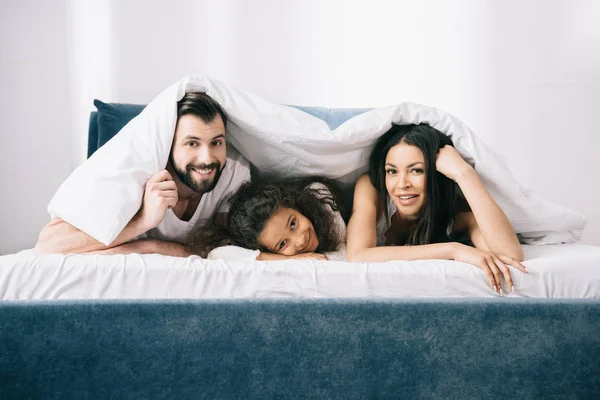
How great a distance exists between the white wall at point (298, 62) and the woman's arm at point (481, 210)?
101 cm

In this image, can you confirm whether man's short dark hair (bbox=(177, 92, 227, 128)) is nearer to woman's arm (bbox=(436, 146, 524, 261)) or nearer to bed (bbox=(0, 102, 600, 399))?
bed (bbox=(0, 102, 600, 399))

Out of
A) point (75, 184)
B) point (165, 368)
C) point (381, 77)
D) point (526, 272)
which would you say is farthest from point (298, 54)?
point (165, 368)

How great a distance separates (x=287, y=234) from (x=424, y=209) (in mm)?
353

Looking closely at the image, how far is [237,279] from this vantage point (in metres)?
1.12

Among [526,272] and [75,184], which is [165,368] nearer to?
[75,184]

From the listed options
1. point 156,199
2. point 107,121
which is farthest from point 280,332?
point 107,121

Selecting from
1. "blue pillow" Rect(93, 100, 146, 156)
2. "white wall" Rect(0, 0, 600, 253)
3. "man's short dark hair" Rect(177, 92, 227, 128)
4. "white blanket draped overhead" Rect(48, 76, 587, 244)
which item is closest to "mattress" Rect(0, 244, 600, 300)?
"white blanket draped overhead" Rect(48, 76, 587, 244)

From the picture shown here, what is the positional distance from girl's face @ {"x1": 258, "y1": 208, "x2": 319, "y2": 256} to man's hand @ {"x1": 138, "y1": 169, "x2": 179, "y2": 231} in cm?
24

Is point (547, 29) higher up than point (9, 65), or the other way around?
point (547, 29)

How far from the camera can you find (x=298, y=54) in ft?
7.68

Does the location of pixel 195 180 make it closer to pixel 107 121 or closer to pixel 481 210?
pixel 107 121

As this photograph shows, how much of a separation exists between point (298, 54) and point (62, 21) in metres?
0.92

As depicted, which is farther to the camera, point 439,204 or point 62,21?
point 62,21

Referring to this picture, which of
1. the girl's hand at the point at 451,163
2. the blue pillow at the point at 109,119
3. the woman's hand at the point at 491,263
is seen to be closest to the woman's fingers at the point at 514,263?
the woman's hand at the point at 491,263
